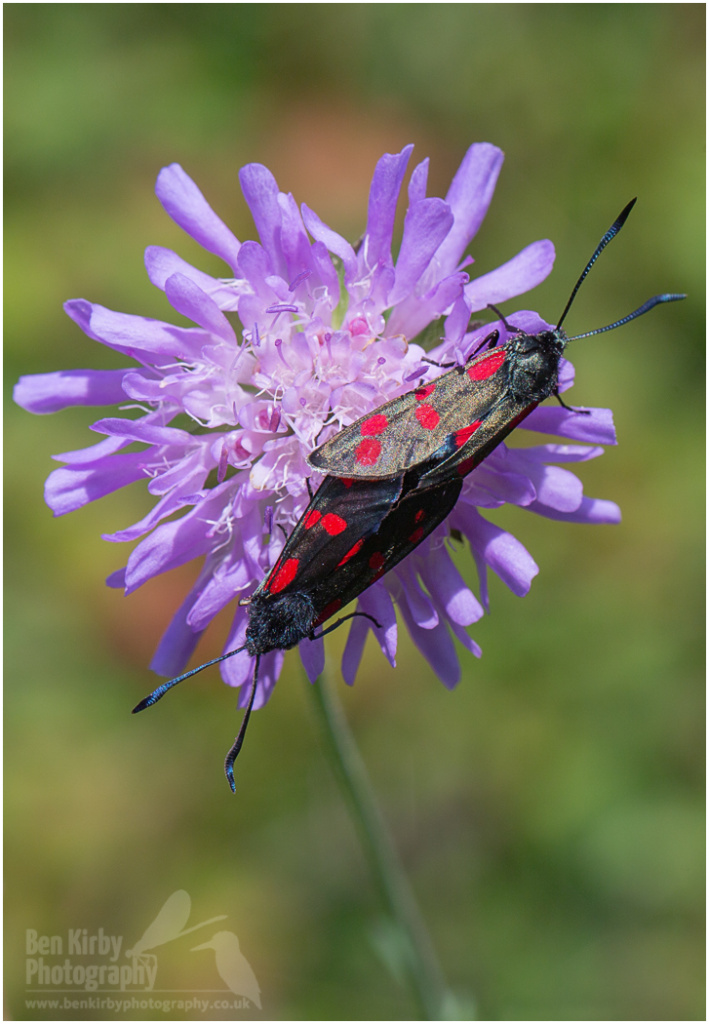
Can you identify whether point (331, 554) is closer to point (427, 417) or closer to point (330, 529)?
point (330, 529)

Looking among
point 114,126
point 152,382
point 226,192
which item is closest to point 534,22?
point 226,192

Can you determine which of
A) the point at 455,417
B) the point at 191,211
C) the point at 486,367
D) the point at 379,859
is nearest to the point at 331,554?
the point at 455,417

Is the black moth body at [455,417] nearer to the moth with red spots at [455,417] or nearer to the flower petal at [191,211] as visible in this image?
the moth with red spots at [455,417]

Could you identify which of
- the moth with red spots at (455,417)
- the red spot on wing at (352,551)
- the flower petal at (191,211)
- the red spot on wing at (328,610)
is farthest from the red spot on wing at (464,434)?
the flower petal at (191,211)

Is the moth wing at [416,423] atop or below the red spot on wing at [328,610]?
atop

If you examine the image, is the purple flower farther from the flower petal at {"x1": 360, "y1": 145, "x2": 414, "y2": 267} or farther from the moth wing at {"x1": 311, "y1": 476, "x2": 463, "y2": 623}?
the moth wing at {"x1": 311, "y1": 476, "x2": 463, "y2": 623}

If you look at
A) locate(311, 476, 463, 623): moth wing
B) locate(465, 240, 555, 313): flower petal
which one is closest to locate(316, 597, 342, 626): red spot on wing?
locate(311, 476, 463, 623): moth wing
